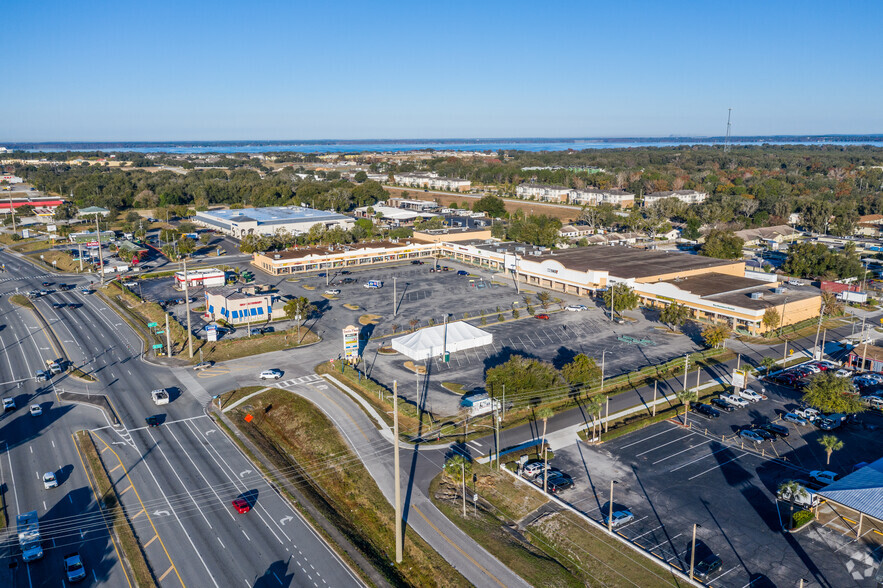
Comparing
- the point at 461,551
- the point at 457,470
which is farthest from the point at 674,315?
the point at 461,551

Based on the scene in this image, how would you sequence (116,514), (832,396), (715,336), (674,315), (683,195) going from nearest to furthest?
(116,514) → (832,396) → (715,336) → (674,315) → (683,195)

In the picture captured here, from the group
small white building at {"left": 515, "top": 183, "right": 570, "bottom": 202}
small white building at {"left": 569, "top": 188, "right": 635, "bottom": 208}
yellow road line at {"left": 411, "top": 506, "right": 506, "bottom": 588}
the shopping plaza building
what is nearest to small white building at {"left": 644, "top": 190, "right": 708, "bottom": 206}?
small white building at {"left": 569, "top": 188, "right": 635, "bottom": 208}

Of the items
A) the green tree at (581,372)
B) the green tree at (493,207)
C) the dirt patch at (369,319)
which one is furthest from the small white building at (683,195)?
the green tree at (581,372)

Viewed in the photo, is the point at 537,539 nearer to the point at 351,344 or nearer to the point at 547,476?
the point at 547,476

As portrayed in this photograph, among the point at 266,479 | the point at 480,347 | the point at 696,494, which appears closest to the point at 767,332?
the point at 480,347

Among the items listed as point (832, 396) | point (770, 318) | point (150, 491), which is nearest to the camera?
point (150, 491)

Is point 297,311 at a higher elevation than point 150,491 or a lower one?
higher
